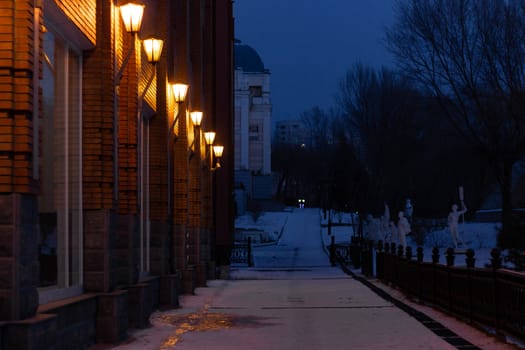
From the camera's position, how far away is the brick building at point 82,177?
24.9 ft

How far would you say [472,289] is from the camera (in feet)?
43.1

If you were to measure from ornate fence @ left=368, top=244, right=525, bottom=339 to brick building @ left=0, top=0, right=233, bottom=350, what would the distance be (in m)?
5.14

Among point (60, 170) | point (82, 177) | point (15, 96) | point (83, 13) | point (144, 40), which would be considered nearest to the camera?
point (15, 96)

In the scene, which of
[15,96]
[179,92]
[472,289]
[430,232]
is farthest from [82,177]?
[430,232]

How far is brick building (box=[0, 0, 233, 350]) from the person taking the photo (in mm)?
7586

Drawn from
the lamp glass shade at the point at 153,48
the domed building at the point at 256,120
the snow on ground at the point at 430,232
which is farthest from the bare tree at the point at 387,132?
the lamp glass shade at the point at 153,48

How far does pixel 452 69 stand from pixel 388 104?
20313 millimetres

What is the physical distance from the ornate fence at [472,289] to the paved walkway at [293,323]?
32 cm

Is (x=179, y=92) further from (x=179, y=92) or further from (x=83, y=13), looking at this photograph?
(x=83, y=13)

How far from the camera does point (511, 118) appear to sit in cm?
4044

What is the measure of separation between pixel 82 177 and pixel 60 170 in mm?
628

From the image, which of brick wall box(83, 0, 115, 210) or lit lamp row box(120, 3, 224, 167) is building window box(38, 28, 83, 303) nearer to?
brick wall box(83, 0, 115, 210)

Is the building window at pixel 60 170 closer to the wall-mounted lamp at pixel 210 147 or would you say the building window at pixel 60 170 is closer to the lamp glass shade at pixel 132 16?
the lamp glass shade at pixel 132 16

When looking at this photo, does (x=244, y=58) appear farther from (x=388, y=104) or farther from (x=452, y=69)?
(x=452, y=69)
